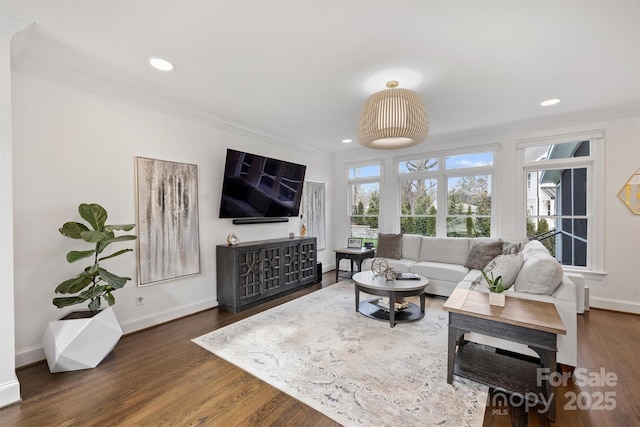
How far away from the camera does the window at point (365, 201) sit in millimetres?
5934

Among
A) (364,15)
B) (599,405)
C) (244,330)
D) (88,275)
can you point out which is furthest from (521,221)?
(88,275)

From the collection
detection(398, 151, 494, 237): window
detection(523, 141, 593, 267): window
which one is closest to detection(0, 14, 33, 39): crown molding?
detection(398, 151, 494, 237): window

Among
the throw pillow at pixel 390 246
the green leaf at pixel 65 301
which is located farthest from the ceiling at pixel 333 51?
the throw pillow at pixel 390 246

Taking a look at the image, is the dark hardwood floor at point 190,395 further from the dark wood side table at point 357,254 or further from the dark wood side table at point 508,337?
the dark wood side table at point 357,254

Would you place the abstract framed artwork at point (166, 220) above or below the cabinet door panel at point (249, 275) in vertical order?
above

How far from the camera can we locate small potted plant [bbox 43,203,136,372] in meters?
2.33

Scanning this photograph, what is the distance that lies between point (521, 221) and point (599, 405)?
297 cm

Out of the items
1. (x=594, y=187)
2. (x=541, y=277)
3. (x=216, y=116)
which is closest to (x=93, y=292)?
(x=216, y=116)

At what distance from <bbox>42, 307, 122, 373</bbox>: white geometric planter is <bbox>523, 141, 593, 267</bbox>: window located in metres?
5.60

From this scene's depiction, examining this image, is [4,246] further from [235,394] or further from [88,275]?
[235,394]

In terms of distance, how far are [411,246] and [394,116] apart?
2.97 metres

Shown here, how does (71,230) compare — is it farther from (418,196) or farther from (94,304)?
(418,196)

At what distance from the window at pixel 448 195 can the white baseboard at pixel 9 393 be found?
532 centimetres

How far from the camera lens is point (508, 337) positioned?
1.90 m
